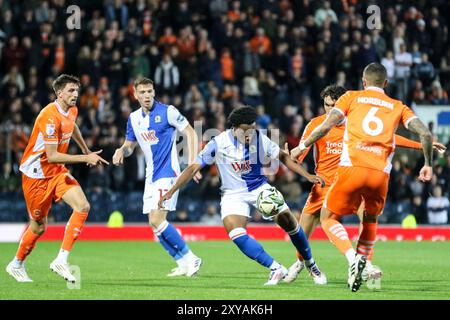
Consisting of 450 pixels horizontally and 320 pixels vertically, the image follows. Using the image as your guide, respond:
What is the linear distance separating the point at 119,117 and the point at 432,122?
22.7 feet

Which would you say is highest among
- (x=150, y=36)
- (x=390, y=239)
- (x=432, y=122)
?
(x=150, y=36)

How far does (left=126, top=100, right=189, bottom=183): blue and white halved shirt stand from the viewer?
1258 cm

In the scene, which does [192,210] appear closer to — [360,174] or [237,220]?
[237,220]

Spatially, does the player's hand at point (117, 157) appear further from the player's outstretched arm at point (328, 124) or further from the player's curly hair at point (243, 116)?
the player's outstretched arm at point (328, 124)

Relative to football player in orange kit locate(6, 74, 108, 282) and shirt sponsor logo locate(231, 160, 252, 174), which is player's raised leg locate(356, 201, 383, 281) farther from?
football player in orange kit locate(6, 74, 108, 282)

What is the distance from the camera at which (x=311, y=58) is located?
78.5 feet

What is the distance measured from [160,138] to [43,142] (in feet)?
5.72

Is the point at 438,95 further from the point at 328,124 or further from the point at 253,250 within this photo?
the point at 328,124

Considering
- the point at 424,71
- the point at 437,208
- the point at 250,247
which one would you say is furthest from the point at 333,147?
the point at 424,71

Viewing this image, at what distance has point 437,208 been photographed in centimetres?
2128

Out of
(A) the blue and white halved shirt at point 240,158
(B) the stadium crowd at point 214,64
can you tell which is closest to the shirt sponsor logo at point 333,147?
(A) the blue and white halved shirt at point 240,158
